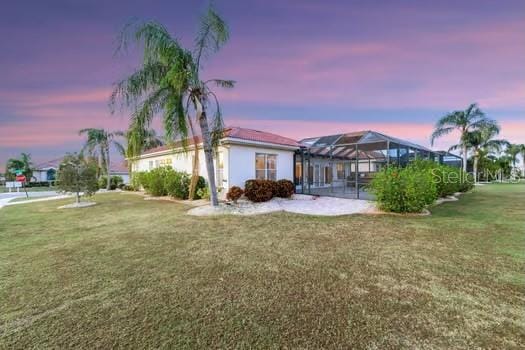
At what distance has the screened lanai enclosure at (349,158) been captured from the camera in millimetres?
12789

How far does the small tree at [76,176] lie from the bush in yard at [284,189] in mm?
10709

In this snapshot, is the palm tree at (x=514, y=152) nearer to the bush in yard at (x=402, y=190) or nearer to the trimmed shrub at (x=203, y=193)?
the bush in yard at (x=402, y=190)

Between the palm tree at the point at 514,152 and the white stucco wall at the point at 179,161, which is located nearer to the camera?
the white stucco wall at the point at 179,161

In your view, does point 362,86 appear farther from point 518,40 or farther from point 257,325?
point 257,325

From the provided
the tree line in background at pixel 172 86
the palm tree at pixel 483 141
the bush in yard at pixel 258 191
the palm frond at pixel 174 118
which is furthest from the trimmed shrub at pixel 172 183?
the palm tree at pixel 483 141

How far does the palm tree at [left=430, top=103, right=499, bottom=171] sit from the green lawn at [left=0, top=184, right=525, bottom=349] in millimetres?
23651

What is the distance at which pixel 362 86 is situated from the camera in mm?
14688

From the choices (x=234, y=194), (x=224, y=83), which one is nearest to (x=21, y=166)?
(x=234, y=194)

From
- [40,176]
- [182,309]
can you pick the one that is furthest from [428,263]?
[40,176]

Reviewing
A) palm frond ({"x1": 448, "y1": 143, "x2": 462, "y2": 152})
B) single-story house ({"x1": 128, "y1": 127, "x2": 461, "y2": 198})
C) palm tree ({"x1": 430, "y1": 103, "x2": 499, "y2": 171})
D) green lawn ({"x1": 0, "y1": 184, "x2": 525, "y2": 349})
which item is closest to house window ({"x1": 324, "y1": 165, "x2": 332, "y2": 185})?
single-story house ({"x1": 128, "y1": 127, "x2": 461, "y2": 198})

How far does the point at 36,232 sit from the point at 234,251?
6584 millimetres

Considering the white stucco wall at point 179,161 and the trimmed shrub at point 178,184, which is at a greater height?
the white stucco wall at point 179,161

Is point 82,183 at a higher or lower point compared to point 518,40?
lower

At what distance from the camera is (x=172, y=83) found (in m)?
8.91
